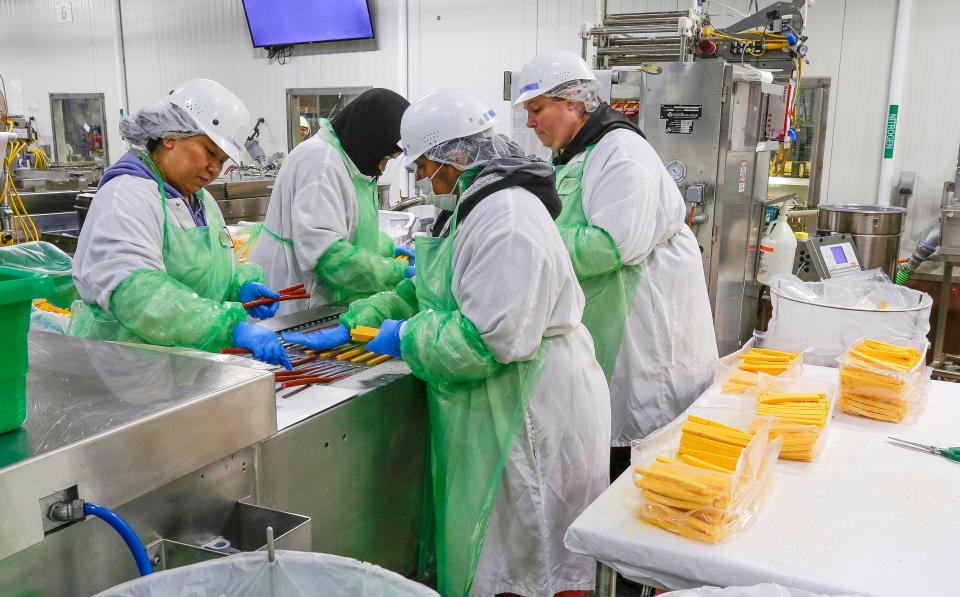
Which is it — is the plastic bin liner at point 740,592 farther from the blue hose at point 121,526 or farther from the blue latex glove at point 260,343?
the blue latex glove at point 260,343

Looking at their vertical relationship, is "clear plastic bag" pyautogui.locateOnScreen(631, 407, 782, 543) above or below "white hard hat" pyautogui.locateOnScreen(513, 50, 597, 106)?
below

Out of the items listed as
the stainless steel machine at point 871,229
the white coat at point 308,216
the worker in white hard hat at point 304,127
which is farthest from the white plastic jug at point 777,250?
the worker in white hard hat at point 304,127

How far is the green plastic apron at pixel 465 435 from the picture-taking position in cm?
185

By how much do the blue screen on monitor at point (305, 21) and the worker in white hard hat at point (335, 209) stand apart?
15.1 feet

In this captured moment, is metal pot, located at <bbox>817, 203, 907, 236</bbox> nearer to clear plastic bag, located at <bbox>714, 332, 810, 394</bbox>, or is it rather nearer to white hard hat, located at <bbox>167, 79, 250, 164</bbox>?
clear plastic bag, located at <bbox>714, 332, 810, 394</bbox>

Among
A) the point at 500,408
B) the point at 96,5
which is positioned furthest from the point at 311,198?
the point at 96,5

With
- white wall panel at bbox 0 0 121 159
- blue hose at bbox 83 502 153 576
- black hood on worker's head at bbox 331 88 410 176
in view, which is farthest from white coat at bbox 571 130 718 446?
white wall panel at bbox 0 0 121 159

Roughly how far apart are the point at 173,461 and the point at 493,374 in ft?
2.87

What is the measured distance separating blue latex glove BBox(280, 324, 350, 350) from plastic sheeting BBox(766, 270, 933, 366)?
1462 mm

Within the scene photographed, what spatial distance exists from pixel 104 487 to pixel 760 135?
4071 millimetres

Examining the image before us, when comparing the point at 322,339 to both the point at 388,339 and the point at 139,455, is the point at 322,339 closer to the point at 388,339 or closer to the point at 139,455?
the point at 388,339

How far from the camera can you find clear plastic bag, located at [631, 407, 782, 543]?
1.39 m

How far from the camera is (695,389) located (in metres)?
2.78

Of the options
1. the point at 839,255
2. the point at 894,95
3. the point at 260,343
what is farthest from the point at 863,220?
the point at 260,343
